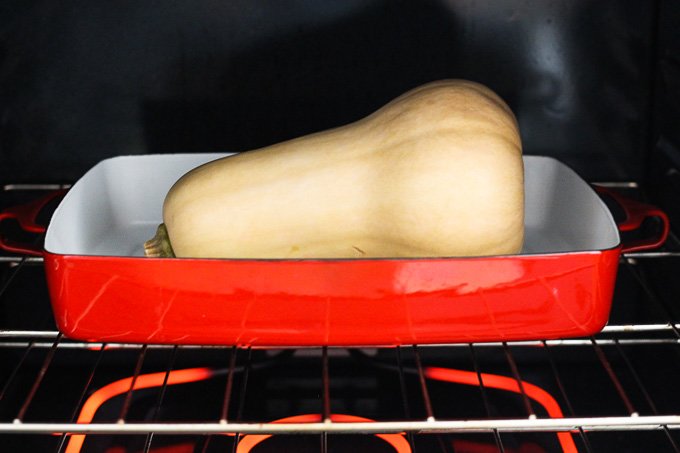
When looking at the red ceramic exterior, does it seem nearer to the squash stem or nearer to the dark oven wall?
the squash stem

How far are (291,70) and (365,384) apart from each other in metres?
0.34

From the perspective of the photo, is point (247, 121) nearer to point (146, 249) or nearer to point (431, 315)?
point (146, 249)

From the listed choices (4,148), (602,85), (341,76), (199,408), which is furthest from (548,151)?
(4,148)

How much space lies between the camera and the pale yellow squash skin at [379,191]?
2.05ft

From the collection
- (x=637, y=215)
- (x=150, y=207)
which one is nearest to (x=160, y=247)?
(x=150, y=207)

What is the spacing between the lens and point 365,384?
2.63 ft

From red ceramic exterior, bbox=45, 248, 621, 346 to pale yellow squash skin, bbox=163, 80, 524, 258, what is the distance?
0.08m

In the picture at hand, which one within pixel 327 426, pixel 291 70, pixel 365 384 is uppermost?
pixel 291 70

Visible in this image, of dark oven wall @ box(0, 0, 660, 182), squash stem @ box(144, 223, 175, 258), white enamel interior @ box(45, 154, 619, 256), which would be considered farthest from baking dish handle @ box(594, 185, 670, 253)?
squash stem @ box(144, 223, 175, 258)

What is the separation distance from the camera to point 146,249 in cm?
69

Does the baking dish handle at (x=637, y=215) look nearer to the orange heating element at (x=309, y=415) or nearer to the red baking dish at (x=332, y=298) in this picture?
the red baking dish at (x=332, y=298)

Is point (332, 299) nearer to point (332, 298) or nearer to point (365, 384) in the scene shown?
point (332, 298)

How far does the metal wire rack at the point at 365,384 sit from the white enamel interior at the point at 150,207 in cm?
7

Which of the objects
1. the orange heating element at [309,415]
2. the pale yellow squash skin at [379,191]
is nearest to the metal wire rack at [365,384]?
the orange heating element at [309,415]
